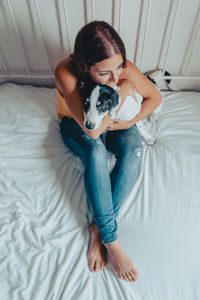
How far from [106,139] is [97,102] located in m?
0.39

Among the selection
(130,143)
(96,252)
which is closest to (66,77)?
(130,143)

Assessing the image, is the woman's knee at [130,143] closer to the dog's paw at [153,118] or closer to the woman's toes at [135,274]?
the dog's paw at [153,118]

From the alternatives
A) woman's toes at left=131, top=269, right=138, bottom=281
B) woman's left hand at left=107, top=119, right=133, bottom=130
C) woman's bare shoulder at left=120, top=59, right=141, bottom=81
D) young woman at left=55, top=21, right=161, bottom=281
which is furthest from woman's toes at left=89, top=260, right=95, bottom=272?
woman's bare shoulder at left=120, top=59, right=141, bottom=81

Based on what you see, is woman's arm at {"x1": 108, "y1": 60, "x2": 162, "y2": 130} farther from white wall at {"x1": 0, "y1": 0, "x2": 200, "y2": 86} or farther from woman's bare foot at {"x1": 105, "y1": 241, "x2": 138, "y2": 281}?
woman's bare foot at {"x1": 105, "y1": 241, "x2": 138, "y2": 281}

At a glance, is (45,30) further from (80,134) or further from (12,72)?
(80,134)

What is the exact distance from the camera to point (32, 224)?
940 mm

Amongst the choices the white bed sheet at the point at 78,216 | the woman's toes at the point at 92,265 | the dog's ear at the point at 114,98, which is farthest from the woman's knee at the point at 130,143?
the woman's toes at the point at 92,265

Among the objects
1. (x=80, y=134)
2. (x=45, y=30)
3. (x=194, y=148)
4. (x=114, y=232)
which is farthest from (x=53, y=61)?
(x=114, y=232)

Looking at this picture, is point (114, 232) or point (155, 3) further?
point (155, 3)

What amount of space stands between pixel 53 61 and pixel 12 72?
0.34 metres

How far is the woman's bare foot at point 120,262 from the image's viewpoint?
81cm

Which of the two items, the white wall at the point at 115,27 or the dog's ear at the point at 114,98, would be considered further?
the white wall at the point at 115,27

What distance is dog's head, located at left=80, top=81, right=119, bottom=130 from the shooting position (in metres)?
0.79

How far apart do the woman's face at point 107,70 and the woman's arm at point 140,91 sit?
151mm
